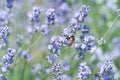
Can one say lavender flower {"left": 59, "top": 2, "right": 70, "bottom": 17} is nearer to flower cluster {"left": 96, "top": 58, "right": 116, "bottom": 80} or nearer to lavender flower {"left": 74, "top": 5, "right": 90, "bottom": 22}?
lavender flower {"left": 74, "top": 5, "right": 90, "bottom": 22}

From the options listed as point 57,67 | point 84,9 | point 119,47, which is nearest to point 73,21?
point 84,9

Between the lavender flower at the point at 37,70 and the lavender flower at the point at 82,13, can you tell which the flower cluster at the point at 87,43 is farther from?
the lavender flower at the point at 37,70

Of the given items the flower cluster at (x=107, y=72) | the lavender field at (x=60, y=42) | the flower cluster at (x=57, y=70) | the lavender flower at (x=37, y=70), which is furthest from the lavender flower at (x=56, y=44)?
the lavender flower at (x=37, y=70)

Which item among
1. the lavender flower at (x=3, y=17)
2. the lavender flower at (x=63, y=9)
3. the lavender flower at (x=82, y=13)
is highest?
the lavender flower at (x=63, y=9)

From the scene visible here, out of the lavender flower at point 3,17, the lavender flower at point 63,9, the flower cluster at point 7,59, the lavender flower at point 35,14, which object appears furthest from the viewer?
the lavender flower at point 63,9

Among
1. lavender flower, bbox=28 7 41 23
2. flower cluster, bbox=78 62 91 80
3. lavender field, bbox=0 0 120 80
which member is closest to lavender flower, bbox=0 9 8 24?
lavender field, bbox=0 0 120 80

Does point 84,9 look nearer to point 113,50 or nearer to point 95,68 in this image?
point 95,68

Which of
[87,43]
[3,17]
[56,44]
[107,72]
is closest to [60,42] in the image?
[56,44]

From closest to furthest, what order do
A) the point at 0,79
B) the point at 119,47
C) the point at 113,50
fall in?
1. the point at 0,79
2. the point at 119,47
3. the point at 113,50
